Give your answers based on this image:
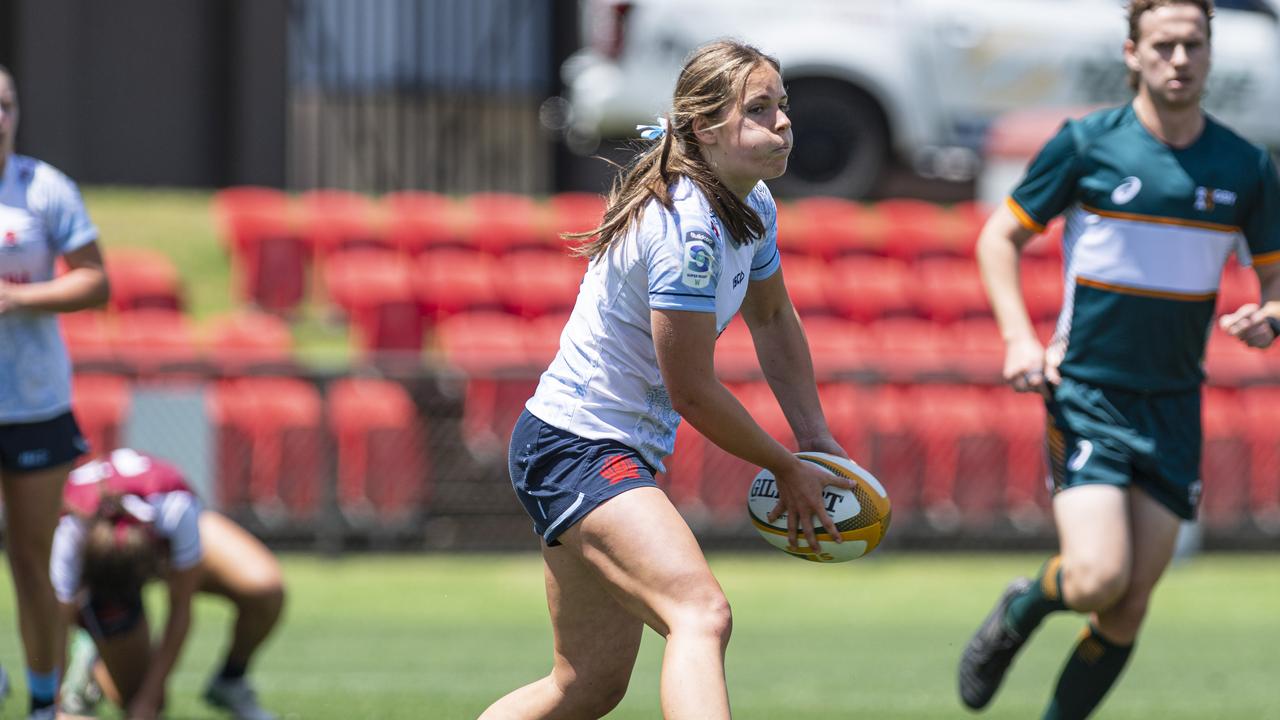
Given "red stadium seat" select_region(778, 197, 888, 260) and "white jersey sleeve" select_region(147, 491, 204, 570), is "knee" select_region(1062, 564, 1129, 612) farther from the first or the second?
"red stadium seat" select_region(778, 197, 888, 260)

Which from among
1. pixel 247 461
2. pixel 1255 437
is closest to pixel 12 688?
pixel 247 461

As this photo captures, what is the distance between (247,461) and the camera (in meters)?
10.6

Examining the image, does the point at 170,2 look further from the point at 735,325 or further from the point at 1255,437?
the point at 1255,437

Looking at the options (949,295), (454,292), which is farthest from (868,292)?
(454,292)

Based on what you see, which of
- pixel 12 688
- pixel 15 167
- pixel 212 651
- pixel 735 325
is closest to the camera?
pixel 15 167

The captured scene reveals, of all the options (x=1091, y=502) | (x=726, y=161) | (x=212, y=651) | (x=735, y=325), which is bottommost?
(x=212, y=651)

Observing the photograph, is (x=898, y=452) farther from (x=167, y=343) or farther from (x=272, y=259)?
(x=272, y=259)

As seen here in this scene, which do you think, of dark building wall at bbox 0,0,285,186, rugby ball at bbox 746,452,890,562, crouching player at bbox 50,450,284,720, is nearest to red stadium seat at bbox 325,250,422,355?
crouching player at bbox 50,450,284,720

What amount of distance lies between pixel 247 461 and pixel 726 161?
714 cm

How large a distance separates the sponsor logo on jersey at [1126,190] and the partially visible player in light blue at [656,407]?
1517 millimetres

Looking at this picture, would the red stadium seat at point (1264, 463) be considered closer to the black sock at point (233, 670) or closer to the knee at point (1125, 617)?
the knee at point (1125, 617)

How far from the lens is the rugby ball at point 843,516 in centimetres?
429

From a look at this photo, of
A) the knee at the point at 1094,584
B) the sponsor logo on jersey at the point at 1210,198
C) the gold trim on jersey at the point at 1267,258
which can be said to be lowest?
the knee at the point at 1094,584

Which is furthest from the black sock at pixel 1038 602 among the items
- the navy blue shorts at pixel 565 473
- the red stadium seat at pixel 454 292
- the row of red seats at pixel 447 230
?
the row of red seats at pixel 447 230
